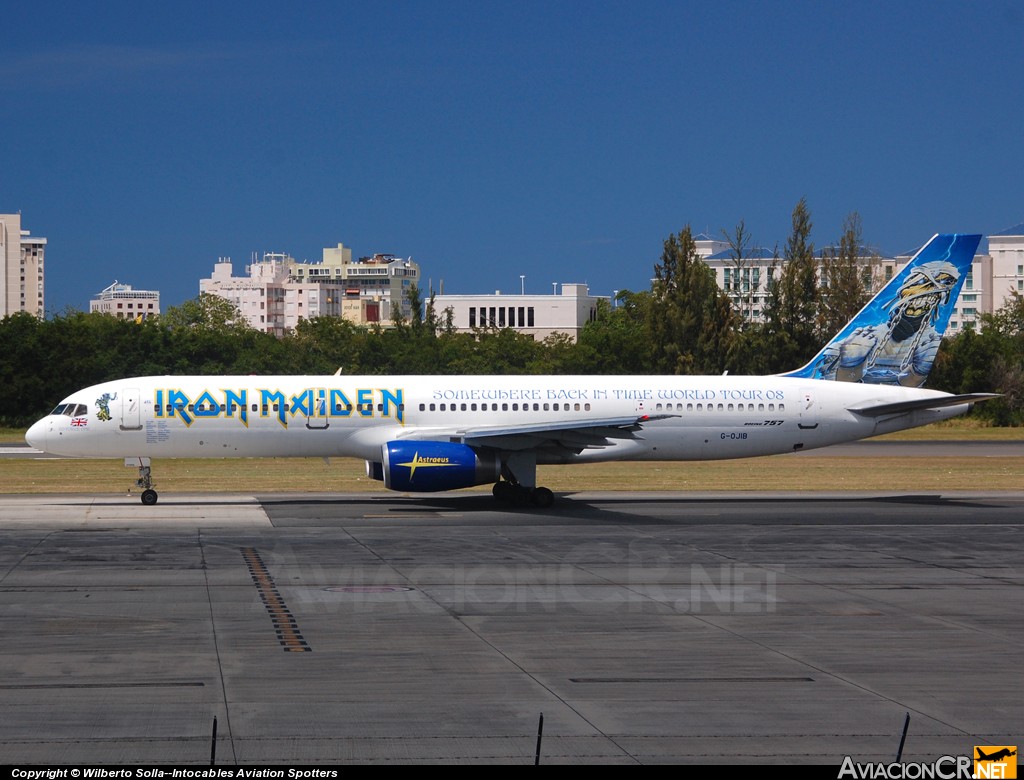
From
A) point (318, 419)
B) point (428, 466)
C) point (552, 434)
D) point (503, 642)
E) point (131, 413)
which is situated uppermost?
point (131, 413)

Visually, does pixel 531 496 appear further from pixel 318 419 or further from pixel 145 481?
pixel 145 481

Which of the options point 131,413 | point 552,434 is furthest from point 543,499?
point 131,413

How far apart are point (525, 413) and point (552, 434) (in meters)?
3.21

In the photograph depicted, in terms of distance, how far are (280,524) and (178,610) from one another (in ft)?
38.0

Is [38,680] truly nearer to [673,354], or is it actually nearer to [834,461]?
[834,461]

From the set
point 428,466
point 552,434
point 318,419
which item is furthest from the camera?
point 318,419

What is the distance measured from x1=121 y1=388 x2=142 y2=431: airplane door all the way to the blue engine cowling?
6.98 m

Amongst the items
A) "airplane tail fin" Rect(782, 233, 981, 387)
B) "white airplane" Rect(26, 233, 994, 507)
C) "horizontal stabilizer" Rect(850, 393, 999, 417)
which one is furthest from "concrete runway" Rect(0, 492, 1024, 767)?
"airplane tail fin" Rect(782, 233, 981, 387)

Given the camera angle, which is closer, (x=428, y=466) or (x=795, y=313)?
(x=428, y=466)

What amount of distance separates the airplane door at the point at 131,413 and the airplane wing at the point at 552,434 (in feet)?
23.9

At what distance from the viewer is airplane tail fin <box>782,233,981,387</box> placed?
38.8 meters

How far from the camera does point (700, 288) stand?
300ft

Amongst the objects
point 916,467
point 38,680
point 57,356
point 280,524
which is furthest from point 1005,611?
point 57,356

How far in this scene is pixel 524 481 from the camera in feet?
114
